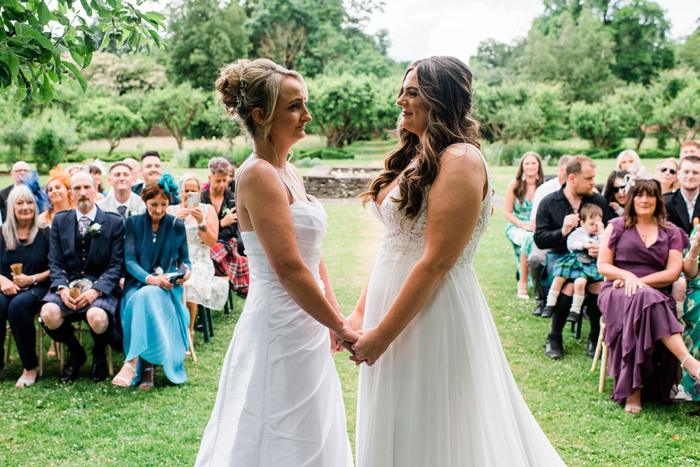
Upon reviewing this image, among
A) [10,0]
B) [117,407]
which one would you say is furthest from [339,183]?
[10,0]

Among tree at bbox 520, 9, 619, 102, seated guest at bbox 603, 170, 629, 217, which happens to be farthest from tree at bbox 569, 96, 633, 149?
seated guest at bbox 603, 170, 629, 217

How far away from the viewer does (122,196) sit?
6414mm

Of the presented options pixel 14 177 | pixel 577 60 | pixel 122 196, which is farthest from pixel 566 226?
pixel 577 60

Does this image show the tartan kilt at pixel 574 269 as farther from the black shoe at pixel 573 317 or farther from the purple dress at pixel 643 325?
the purple dress at pixel 643 325

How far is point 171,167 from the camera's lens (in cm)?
2759

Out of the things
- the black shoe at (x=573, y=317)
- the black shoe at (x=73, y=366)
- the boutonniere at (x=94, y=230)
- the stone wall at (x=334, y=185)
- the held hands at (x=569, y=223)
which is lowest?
the black shoe at (x=73, y=366)

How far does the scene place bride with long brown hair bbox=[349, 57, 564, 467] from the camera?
7.52 feet

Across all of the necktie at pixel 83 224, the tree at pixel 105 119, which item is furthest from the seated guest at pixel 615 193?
the tree at pixel 105 119

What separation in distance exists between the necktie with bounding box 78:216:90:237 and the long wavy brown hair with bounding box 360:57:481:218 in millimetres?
3947

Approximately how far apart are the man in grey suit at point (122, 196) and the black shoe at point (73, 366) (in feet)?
5.50

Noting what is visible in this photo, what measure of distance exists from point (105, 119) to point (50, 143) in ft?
15.7

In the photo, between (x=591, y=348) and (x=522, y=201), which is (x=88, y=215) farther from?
(x=522, y=201)

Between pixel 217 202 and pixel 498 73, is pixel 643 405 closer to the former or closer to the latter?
pixel 217 202

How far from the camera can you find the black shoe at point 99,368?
5059mm
